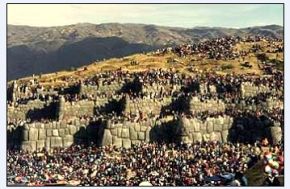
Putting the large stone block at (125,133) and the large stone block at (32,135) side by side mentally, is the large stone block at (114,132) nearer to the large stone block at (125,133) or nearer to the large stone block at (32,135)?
the large stone block at (125,133)

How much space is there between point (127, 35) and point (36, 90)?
426 feet

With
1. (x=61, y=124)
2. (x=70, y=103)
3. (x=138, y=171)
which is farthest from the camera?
(x=70, y=103)

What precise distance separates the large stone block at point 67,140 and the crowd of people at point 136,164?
155cm

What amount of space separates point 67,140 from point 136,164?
9.39m

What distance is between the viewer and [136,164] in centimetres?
4128

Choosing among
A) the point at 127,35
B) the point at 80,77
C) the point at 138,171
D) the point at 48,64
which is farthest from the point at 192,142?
the point at 127,35

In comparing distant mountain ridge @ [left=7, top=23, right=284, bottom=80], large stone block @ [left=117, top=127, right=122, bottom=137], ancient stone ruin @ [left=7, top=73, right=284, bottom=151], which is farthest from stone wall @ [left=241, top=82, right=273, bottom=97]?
distant mountain ridge @ [left=7, top=23, right=284, bottom=80]

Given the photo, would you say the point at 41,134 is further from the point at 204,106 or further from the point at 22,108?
the point at 204,106

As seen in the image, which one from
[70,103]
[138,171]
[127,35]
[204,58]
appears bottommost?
[138,171]

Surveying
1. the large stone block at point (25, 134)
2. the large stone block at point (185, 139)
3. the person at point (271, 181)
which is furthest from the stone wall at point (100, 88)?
the person at point (271, 181)

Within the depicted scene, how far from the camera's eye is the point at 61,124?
163ft

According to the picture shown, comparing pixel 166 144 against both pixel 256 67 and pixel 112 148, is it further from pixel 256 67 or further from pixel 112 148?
pixel 256 67

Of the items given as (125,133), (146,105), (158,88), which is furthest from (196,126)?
(158,88)

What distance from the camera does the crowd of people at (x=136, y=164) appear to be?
123 feet
